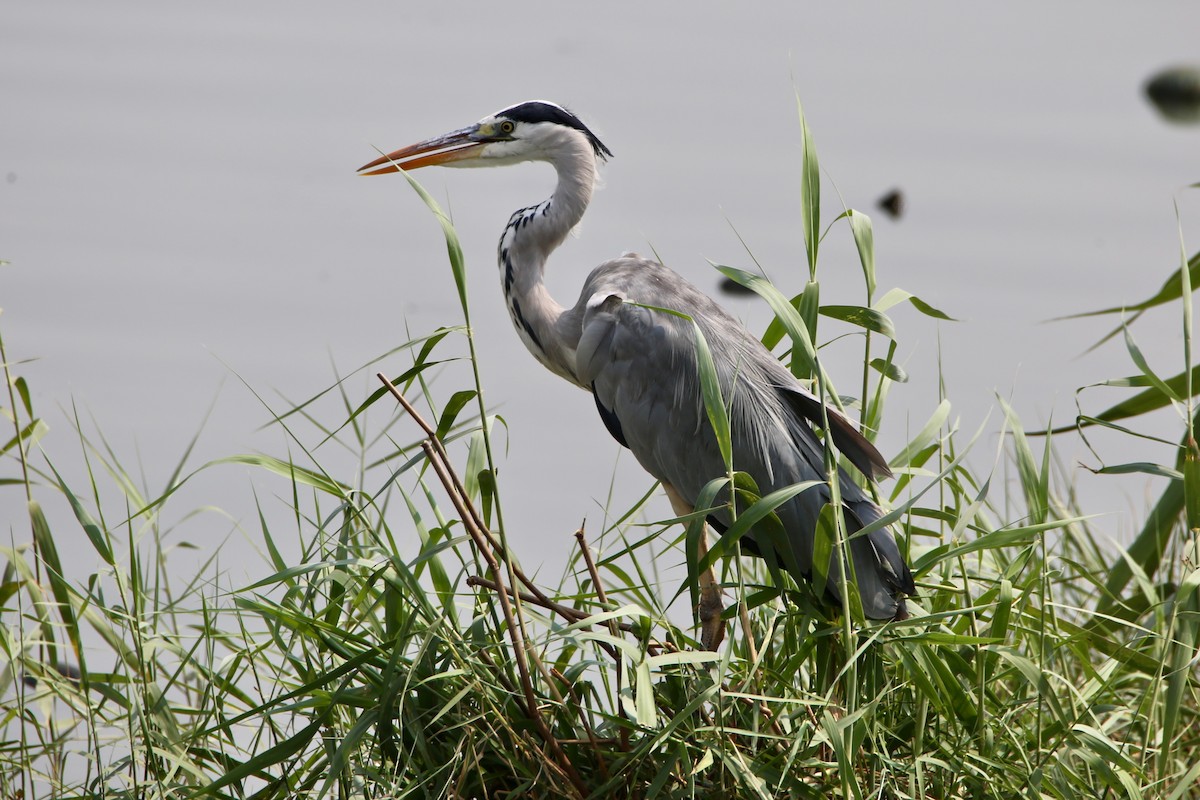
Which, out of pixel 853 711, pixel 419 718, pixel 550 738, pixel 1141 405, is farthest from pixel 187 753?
pixel 1141 405

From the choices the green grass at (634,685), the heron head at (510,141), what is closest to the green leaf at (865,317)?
the green grass at (634,685)

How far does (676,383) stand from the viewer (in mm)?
2287

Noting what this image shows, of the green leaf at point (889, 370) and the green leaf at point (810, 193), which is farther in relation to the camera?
→ the green leaf at point (889, 370)

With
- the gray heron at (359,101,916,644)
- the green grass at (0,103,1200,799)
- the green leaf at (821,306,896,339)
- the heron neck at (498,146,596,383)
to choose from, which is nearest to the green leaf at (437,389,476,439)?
the green grass at (0,103,1200,799)

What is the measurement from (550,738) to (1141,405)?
1.63 m

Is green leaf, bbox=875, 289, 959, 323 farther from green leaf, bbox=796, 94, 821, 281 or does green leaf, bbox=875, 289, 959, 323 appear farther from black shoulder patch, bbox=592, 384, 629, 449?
black shoulder patch, bbox=592, 384, 629, 449

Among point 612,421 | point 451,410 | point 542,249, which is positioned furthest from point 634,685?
point 542,249

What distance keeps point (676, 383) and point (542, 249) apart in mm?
619

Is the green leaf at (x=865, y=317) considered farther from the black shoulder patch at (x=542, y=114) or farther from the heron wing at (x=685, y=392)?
the black shoulder patch at (x=542, y=114)

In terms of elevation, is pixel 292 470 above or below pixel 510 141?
below

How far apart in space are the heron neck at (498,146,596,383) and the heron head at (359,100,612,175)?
53mm

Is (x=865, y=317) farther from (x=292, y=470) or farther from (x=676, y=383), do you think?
(x=292, y=470)

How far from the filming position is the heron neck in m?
2.70

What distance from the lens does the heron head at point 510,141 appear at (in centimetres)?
278
